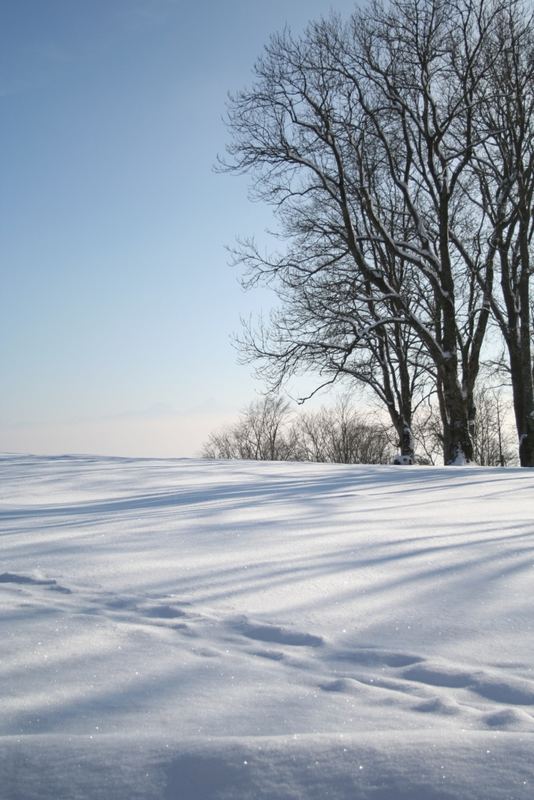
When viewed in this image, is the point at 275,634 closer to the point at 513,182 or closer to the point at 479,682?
the point at 479,682

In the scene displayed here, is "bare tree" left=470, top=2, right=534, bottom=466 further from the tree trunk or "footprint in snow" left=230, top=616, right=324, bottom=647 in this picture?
"footprint in snow" left=230, top=616, right=324, bottom=647

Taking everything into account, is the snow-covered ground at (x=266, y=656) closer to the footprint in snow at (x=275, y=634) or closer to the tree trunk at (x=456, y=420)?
the footprint in snow at (x=275, y=634)

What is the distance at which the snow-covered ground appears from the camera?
117cm

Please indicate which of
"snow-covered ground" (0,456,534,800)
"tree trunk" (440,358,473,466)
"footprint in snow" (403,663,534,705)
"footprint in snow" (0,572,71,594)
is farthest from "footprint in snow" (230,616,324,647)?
"tree trunk" (440,358,473,466)

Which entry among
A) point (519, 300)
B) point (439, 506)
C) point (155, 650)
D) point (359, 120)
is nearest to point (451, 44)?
point (359, 120)

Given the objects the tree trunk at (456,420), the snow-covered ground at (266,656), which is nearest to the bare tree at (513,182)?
the tree trunk at (456,420)

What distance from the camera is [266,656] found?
69.9 inches

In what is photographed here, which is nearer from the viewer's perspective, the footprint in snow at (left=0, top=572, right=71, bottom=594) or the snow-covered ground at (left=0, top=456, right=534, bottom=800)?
the snow-covered ground at (left=0, top=456, right=534, bottom=800)

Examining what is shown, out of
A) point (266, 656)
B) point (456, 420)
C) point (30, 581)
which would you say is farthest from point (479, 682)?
point (456, 420)

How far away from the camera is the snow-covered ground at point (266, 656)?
1175 millimetres

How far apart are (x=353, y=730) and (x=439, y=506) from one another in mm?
3050

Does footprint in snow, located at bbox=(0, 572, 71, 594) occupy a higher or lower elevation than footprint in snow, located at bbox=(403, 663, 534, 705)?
higher

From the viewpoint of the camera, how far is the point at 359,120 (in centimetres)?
1459

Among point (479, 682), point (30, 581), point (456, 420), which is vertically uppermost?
point (456, 420)
